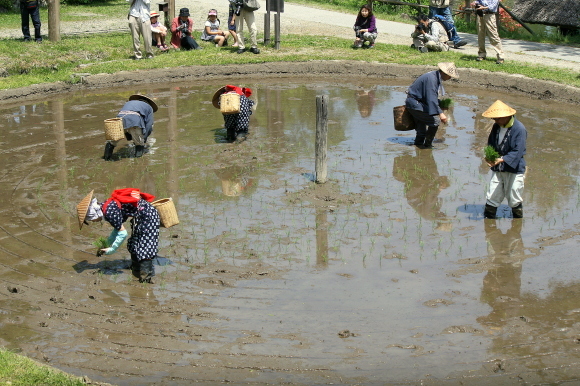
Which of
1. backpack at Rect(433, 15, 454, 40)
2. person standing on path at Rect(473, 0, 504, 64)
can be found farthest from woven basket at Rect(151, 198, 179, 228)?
backpack at Rect(433, 15, 454, 40)

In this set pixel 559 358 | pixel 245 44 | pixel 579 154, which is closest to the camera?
pixel 559 358

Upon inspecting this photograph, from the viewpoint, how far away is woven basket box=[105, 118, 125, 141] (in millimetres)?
11742

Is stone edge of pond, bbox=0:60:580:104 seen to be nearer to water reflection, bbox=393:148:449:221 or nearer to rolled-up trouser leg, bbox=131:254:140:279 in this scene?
water reflection, bbox=393:148:449:221

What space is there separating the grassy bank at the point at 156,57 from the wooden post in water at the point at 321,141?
761 centimetres

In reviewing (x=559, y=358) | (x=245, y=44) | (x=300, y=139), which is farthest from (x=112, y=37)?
(x=559, y=358)

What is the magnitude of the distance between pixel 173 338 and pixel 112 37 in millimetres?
16340

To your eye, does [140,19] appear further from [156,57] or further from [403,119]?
[403,119]

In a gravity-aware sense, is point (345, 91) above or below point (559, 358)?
above

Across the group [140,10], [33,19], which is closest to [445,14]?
[140,10]

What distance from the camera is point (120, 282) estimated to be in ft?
27.0

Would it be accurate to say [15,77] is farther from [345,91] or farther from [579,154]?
[579,154]

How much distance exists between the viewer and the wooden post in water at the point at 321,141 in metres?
10.9

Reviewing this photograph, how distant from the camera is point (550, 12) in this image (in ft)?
72.9

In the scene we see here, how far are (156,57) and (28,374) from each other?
47.4 ft
